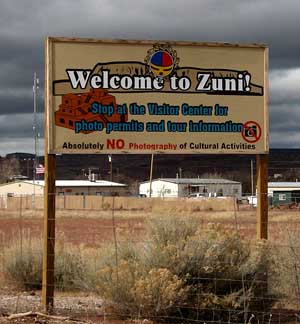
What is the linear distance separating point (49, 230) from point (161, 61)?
2.91 metres

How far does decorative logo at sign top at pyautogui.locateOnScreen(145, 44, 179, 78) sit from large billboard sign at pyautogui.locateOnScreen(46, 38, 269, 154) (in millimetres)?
14

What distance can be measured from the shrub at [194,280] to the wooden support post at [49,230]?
0.85m

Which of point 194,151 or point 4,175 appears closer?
point 194,151

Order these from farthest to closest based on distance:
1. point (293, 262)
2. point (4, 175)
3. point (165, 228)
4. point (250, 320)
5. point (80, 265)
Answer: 1. point (4, 175)
2. point (80, 265)
3. point (293, 262)
4. point (165, 228)
5. point (250, 320)

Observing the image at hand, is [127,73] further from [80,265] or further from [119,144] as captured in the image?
[80,265]

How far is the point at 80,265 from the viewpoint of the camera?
12.5m

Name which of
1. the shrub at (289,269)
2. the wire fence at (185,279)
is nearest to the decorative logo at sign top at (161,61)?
the wire fence at (185,279)

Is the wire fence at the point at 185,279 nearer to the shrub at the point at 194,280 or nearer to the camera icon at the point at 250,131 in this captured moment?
the shrub at the point at 194,280

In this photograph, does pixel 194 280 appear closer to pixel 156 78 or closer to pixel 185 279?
pixel 185 279

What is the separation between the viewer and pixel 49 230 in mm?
10367

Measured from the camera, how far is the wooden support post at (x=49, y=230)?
1033cm

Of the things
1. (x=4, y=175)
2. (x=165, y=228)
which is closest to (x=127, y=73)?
(x=165, y=228)

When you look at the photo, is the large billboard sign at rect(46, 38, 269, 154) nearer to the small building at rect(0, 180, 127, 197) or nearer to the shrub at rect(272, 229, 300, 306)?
the shrub at rect(272, 229, 300, 306)

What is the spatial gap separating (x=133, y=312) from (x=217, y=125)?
2988 mm
